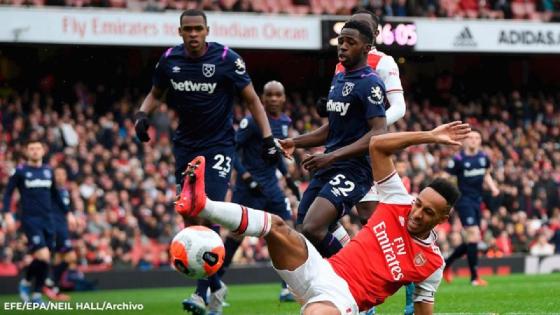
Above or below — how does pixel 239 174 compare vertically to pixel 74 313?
above

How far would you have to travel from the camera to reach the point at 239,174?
556 inches

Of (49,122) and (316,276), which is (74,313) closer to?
(316,276)

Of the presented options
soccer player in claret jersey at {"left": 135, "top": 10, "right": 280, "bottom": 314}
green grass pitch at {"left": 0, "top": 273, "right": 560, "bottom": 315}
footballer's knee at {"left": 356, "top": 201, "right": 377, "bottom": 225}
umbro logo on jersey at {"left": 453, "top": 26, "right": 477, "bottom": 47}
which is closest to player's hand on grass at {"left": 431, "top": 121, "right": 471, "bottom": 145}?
footballer's knee at {"left": 356, "top": 201, "right": 377, "bottom": 225}

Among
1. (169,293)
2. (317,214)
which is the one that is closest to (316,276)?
(317,214)

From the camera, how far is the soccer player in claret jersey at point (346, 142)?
9.21 m

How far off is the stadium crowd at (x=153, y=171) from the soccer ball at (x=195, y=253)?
31.4 feet

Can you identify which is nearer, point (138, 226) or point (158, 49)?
point (138, 226)

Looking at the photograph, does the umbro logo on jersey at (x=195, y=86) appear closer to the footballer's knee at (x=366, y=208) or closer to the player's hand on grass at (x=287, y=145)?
the player's hand on grass at (x=287, y=145)

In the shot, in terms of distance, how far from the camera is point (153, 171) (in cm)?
2275

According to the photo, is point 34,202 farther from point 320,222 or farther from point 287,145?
point 320,222

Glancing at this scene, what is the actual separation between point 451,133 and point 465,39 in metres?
22.3

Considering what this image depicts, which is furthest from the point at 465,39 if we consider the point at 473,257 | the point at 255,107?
the point at 255,107

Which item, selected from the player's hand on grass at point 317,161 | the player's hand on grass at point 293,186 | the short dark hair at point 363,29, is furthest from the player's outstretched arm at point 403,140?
the player's hand on grass at point 293,186

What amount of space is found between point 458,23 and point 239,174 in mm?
16314
